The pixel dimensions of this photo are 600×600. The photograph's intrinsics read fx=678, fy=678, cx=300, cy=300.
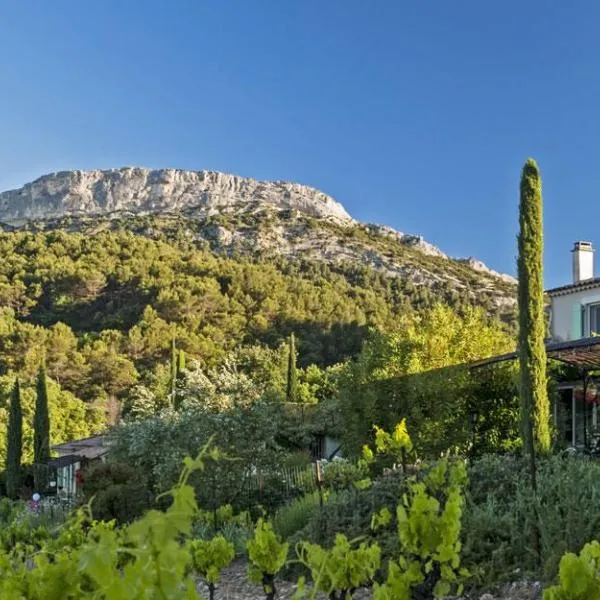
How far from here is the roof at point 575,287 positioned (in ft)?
55.6

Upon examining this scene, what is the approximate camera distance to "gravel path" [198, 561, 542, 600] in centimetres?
468

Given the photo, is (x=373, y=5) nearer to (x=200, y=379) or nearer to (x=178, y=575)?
(x=200, y=379)

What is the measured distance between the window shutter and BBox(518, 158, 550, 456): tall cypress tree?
7.53 m

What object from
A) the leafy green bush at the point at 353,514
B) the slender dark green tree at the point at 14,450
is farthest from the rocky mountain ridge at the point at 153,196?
the leafy green bush at the point at 353,514

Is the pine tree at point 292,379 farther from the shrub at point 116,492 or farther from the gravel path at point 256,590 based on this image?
the gravel path at point 256,590

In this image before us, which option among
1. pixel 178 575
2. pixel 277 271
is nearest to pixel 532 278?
pixel 178 575

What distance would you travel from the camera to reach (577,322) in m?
17.5

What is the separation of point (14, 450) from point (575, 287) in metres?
17.8

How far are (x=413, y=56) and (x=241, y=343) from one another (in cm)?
1693

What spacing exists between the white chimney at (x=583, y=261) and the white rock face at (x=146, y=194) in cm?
4833

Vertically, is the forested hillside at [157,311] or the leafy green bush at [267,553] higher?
the forested hillside at [157,311]

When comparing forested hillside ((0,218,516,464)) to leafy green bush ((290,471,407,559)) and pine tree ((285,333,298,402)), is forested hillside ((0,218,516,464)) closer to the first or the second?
pine tree ((285,333,298,402))

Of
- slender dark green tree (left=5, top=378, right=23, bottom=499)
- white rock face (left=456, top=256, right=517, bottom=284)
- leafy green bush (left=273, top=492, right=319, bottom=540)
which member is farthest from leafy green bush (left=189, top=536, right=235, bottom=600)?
white rock face (left=456, top=256, right=517, bottom=284)

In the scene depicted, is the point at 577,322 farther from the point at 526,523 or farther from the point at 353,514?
the point at 526,523
